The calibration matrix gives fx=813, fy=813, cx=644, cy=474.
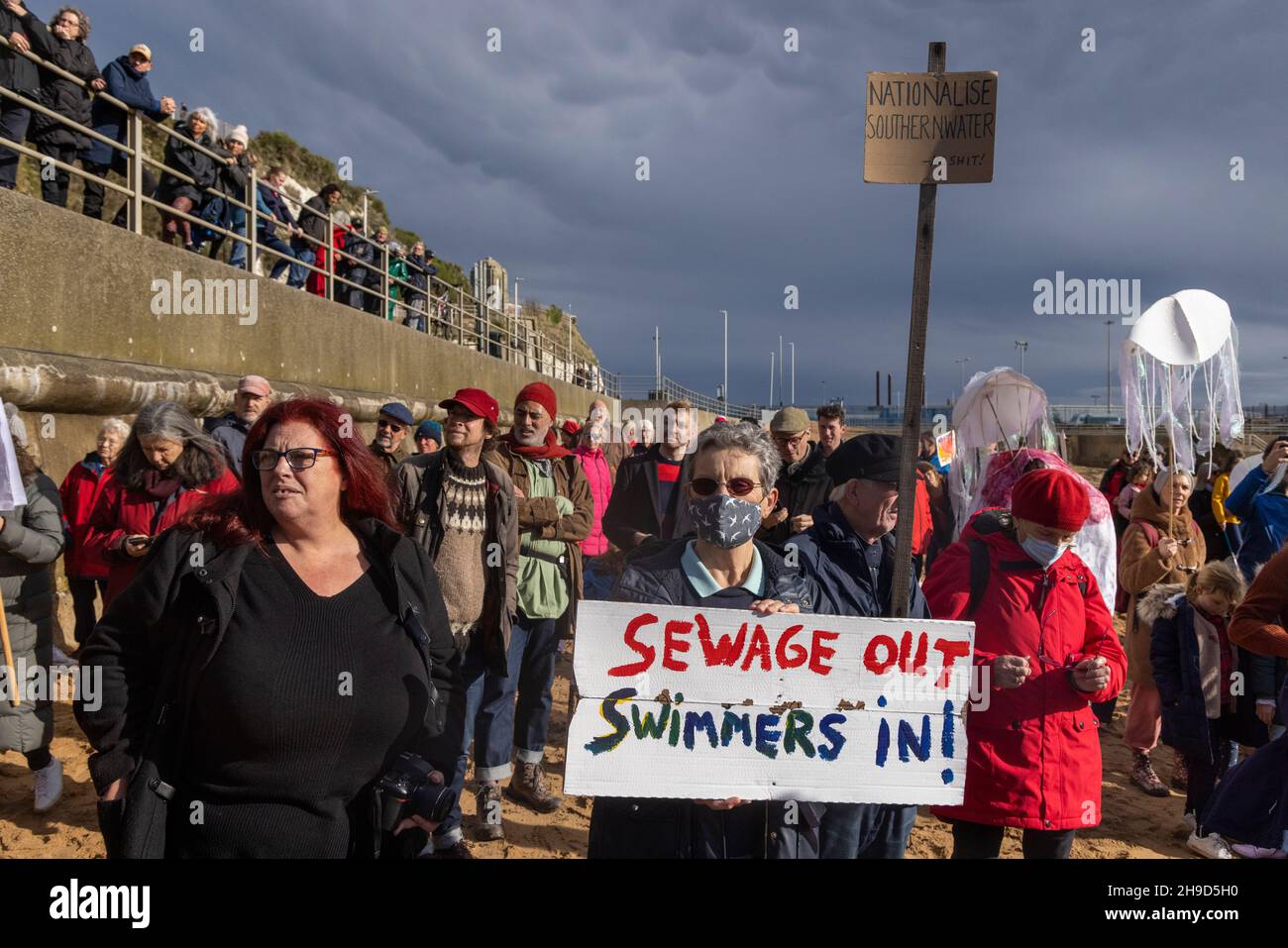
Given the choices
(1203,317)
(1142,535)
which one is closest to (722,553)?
(1142,535)

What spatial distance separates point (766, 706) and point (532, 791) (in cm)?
247

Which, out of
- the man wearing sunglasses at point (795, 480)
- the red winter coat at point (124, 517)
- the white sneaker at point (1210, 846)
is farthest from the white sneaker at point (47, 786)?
the white sneaker at point (1210, 846)

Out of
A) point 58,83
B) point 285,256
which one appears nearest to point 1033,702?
point 58,83

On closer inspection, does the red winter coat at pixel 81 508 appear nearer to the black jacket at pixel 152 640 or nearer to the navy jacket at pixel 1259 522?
the black jacket at pixel 152 640

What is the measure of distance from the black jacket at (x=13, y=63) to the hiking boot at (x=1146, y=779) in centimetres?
886

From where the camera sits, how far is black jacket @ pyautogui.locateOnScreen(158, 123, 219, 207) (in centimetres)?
789

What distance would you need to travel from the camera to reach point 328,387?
9.69 metres

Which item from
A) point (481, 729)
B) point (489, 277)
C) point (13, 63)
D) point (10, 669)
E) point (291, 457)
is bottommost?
point (481, 729)

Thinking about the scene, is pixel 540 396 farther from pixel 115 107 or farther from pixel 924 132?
pixel 115 107

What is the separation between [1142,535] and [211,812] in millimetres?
5390

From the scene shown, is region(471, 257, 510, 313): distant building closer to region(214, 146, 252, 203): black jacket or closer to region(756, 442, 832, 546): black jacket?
region(214, 146, 252, 203): black jacket

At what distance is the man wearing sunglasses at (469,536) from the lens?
3447 mm

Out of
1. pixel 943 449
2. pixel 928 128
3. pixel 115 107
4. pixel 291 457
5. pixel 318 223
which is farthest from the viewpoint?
pixel 318 223

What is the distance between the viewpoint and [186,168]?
7.92m
